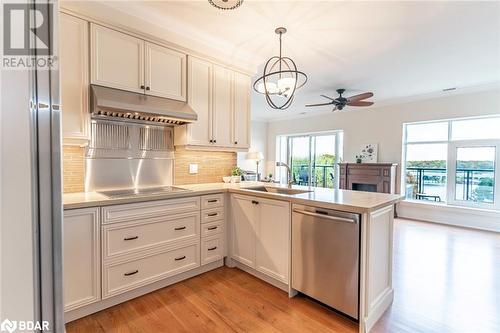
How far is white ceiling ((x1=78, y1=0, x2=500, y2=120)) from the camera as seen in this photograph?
2.33m

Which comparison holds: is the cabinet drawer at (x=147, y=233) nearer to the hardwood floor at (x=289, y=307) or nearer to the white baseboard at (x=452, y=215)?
the hardwood floor at (x=289, y=307)

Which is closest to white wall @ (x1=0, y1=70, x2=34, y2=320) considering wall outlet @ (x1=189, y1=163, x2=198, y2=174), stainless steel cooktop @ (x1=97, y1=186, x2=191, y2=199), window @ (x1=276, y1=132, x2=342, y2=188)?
stainless steel cooktop @ (x1=97, y1=186, x2=191, y2=199)

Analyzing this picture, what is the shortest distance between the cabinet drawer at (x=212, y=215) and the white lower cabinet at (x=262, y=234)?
0.14m

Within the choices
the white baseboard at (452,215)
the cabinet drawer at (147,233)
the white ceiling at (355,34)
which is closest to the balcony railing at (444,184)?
the white baseboard at (452,215)

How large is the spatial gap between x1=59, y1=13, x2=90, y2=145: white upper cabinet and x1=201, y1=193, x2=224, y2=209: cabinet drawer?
1235 millimetres

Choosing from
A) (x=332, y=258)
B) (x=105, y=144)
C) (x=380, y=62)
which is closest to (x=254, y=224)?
(x=332, y=258)

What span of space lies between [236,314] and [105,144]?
6.77 ft

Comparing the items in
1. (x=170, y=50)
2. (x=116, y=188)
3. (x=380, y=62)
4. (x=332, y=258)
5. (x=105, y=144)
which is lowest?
(x=332, y=258)

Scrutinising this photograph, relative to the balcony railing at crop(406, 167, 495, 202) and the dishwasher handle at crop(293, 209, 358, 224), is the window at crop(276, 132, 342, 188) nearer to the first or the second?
the balcony railing at crop(406, 167, 495, 202)

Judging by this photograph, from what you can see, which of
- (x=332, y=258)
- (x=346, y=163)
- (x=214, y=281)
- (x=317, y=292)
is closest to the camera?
(x=332, y=258)

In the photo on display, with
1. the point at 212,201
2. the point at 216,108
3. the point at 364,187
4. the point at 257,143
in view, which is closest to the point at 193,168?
the point at 212,201

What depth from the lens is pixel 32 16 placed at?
2.05 feet

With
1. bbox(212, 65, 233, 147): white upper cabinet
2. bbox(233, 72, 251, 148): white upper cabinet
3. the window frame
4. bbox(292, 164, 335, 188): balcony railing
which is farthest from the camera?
bbox(292, 164, 335, 188): balcony railing

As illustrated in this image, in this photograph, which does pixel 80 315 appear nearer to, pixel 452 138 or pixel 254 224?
pixel 254 224
